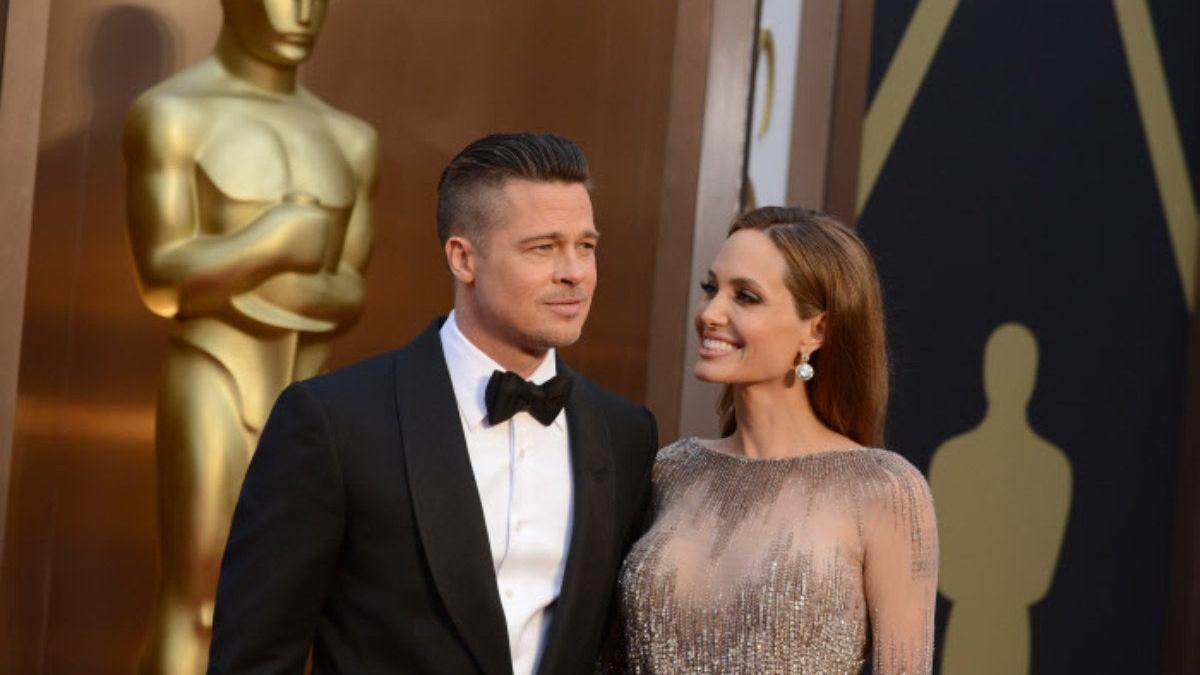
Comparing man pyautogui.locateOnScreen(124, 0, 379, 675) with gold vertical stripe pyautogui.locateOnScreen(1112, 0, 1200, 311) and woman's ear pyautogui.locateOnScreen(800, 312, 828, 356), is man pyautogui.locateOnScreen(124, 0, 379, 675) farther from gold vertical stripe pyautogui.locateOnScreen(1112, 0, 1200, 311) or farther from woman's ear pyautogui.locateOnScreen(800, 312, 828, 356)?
gold vertical stripe pyautogui.locateOnScreen(1112, 0, 1200, 311)

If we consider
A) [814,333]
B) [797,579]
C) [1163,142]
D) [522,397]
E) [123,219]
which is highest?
[1163,142]

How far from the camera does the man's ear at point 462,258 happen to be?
238 centimetres

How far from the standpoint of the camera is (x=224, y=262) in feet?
11.4

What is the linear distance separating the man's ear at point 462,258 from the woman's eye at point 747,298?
0.43 metres

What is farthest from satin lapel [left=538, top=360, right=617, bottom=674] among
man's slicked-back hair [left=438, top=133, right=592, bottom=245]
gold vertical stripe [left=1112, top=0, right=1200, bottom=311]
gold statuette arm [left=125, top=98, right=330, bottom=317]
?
gold vertical stripe [left=1112, top=0, right=1200, bottom=311]

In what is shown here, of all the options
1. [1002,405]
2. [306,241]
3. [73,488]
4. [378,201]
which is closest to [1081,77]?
[1002,405]

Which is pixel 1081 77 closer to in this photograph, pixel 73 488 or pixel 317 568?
pixel 73 488

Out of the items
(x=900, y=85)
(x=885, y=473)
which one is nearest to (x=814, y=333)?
(x=885, y=473)

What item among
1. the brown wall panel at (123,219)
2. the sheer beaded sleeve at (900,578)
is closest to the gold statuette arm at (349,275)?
the brown wall panel at (123,219)

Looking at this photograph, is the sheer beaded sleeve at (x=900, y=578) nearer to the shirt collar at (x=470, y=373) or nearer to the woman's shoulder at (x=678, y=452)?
the woman's shoulder at (x=678, y=452)

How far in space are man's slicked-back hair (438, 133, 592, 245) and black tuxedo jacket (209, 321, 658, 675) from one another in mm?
241

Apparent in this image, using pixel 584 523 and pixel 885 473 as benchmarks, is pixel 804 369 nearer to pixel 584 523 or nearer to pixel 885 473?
pixel 885 473

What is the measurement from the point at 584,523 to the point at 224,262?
1358 millimetres

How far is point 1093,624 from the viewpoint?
4.82 metres
